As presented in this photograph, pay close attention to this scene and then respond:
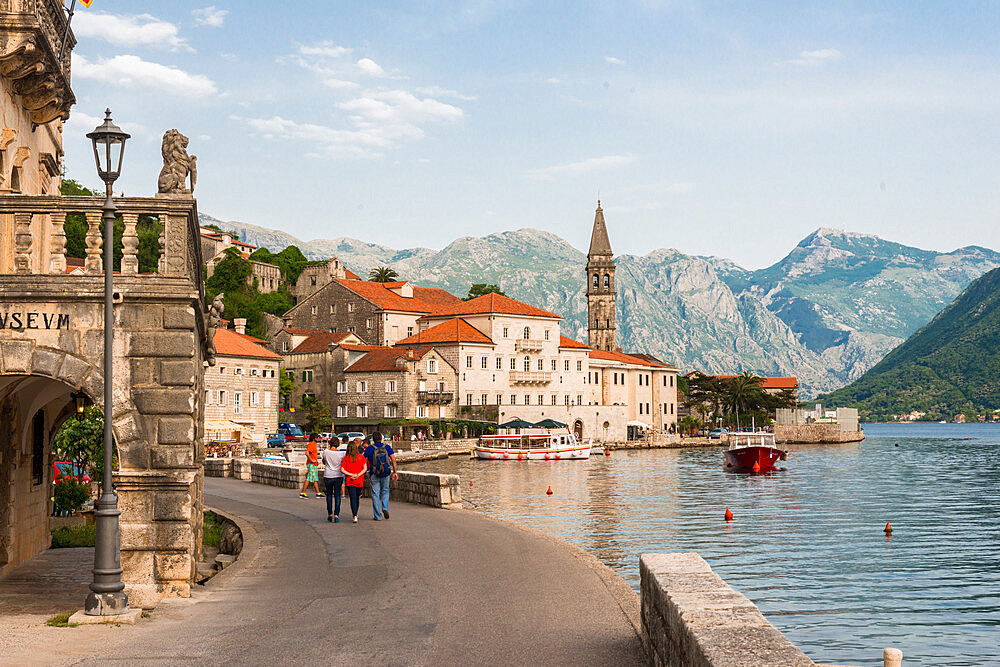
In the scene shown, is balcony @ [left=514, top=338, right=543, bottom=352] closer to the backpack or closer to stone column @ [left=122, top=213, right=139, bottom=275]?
the backpack

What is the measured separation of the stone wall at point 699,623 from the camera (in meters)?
5.89

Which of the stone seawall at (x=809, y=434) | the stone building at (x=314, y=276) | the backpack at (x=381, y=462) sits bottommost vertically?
the stone seawall at (x=809, y=434)

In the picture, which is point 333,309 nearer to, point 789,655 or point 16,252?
point 16,252

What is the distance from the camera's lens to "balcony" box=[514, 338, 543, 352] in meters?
114

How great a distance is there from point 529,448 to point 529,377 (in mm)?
20297

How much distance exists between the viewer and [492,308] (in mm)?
112500

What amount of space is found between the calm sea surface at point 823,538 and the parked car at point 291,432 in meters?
25.5

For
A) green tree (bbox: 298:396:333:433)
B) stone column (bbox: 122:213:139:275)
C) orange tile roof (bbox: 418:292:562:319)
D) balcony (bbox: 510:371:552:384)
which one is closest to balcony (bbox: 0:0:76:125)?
stone column (bbox: 122:213:139:275)

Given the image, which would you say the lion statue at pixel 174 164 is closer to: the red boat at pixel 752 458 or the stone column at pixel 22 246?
the stone column at pixel 22 246

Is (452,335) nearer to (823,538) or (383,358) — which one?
(383,358)

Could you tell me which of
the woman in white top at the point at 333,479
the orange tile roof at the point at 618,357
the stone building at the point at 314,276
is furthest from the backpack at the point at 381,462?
the stone building at the point at 314,276

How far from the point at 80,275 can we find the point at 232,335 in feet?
288

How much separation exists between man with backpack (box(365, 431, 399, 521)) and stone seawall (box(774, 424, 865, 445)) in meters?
126

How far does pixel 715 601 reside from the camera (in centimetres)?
734
